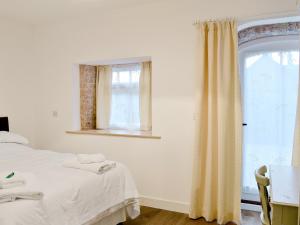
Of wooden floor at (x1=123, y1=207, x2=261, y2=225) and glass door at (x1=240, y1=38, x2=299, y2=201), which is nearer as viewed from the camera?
wooden floor at (x1=123, y1=207, x2=261, y2=225)

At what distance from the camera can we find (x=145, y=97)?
430 cm

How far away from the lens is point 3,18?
4.04 metres

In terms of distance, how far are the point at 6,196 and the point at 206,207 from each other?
2.18 m

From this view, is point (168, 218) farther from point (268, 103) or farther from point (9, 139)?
point (9, 139)

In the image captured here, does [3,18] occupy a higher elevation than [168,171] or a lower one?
higher

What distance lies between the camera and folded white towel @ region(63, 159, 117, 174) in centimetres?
261

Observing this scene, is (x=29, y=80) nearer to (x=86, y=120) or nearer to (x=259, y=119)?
(x=86, y=120)

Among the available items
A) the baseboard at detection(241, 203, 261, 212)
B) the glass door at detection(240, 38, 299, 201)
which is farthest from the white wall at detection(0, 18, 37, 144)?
the baseboard at detection(241, 203, 261, 212)

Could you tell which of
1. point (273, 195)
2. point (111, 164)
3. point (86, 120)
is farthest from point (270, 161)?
point (86, 120)

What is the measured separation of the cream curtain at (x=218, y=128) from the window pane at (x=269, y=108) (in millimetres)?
789

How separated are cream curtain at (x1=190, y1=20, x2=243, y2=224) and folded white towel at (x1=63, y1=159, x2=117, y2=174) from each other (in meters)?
1.06

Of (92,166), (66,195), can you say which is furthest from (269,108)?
(66,195)

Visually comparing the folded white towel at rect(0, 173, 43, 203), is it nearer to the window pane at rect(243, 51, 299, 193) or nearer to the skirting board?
the skirting board

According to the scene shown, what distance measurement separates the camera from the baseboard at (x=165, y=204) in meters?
3.43
